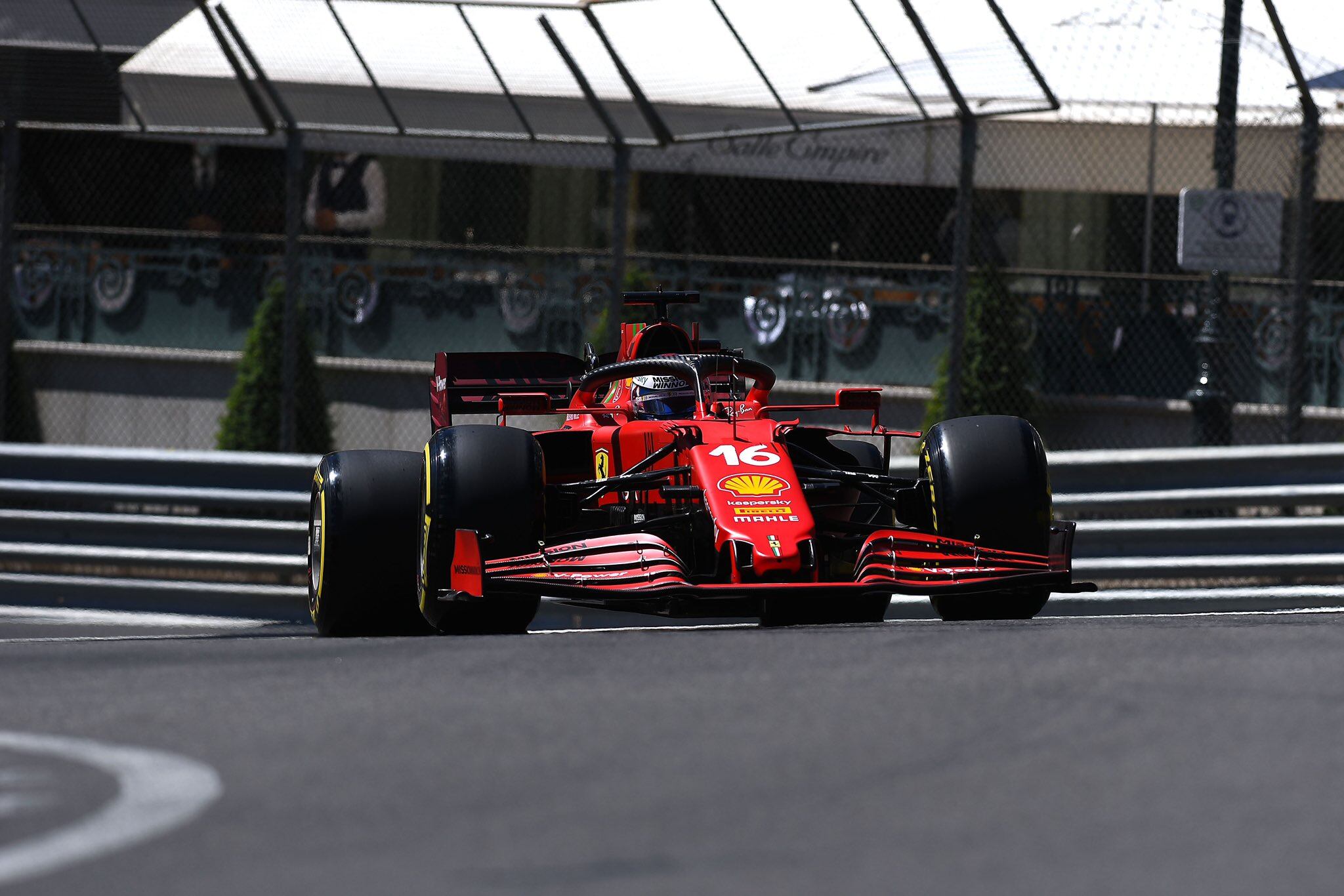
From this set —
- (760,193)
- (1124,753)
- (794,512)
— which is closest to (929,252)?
(760,193)

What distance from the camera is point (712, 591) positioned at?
5.80 m

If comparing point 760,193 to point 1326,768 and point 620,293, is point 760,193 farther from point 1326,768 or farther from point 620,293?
point 1326,768

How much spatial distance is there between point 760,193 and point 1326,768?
13.4 m

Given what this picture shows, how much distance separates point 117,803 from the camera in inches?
126

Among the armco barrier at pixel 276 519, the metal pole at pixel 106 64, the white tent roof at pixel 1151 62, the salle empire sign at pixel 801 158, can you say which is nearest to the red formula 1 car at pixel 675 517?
the armco barrier at pixel 276 519

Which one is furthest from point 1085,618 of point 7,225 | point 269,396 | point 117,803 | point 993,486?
point 269,396

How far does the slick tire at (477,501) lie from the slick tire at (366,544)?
42 cm

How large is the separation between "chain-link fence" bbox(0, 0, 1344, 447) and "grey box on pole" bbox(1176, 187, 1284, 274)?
0.29 meters

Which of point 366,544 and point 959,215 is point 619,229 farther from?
point 366,544

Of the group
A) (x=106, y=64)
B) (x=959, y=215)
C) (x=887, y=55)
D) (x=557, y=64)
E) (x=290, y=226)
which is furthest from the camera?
A: (x=106, y=64)

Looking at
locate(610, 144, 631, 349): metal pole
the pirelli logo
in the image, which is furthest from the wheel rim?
locate(610, 144, 631, 349): metal pole

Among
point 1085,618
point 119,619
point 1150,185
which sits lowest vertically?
point 119,619

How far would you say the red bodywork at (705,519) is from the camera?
597 cm

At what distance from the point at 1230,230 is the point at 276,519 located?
4508 mm
